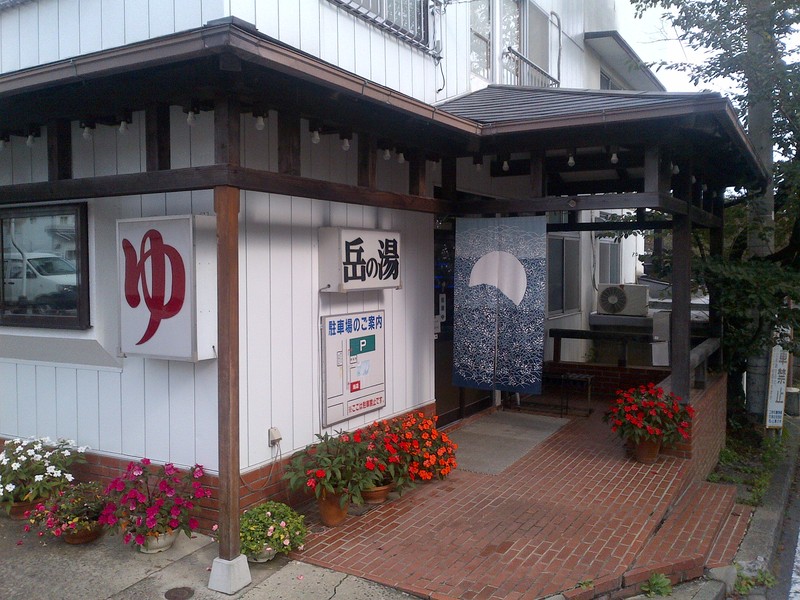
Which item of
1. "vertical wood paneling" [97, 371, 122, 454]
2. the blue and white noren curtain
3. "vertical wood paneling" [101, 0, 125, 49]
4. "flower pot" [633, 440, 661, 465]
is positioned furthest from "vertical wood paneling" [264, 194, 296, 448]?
"flower pot" [633, 440, 661, 465]

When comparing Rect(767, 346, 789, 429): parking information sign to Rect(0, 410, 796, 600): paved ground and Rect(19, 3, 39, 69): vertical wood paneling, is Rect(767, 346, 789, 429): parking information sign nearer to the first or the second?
Rect(0, 410, 796, 600): paved ground

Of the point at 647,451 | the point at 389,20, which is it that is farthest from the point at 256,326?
the point at 647,451

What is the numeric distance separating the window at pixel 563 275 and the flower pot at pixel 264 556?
793cm

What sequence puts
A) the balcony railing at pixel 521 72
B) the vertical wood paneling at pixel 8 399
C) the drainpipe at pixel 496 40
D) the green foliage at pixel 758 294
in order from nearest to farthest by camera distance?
the vertical wood paneling at pixel 8 399 < the green foliage at pixel 758 294 < the drainpipe at pixel 496 40 < the balcony railing at pixel 521 72

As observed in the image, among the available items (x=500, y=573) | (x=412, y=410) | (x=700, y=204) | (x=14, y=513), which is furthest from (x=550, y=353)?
(x=14, y=513)

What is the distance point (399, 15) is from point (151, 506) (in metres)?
5.30

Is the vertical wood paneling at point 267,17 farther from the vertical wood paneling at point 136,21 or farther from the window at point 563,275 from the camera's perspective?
the window at point 563,275

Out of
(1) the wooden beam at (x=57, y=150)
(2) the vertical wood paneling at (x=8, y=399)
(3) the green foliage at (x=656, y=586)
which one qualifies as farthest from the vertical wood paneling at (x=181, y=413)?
(3) the green foliage at (x=656, y=586)

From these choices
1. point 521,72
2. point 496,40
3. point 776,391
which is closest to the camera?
point 496,40

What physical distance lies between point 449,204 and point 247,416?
125 inches

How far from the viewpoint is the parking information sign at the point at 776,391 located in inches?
389

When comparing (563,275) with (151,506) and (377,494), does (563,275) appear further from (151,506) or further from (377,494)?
(151,506)

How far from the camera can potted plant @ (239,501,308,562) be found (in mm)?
4773

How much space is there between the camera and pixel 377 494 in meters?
5.95
